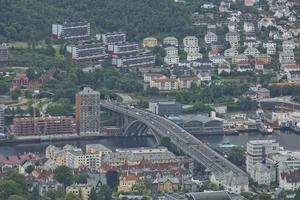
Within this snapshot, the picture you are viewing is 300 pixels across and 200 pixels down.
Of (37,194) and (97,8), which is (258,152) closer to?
(37,194)

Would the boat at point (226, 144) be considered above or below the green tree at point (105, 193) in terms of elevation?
above

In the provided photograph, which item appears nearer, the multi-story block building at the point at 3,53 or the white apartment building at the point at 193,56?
the multi-story block building at the point at 3,53

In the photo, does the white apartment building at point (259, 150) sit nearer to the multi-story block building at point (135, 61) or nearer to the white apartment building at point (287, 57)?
the multi-story block building at point (135, 61)

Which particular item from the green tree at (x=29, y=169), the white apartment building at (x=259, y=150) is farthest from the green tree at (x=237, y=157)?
the green tree at (x=29, y=169)

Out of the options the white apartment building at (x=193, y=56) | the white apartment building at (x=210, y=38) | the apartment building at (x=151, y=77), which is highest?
the white apartment building at (x=210, y=38)

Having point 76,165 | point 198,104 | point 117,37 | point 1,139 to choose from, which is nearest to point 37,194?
point 76,165

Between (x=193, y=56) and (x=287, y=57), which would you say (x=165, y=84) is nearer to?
(x=193, y=56)

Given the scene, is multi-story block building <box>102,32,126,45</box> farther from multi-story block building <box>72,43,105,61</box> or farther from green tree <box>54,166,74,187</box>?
green tree <box>54,166,74,187</box>

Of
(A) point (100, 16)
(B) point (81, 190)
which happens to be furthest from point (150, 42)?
(B) point (81, 190)
